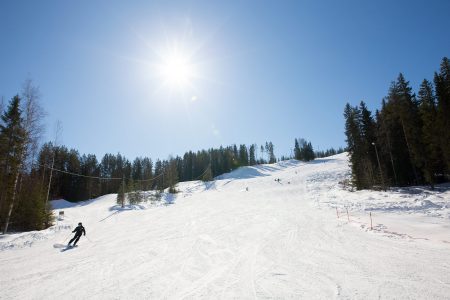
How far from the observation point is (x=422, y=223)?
16.4 m

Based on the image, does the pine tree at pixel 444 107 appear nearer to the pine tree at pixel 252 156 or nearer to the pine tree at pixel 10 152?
the pine tree at pixel 10 152

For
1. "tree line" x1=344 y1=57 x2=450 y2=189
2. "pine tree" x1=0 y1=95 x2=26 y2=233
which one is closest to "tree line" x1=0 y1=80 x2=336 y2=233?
"pine tree" x1=0 y1=95 x2=26 y2=233

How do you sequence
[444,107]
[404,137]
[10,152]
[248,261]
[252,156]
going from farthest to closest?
[252,156] < [404,137] < [444,107] < [10,152] < [248,261]

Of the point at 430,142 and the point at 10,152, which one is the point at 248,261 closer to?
the point at 10,152

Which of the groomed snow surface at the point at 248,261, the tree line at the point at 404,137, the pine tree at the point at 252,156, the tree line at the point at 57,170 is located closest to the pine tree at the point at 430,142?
the tree line at the point at 404,137

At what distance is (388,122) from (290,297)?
138 ft

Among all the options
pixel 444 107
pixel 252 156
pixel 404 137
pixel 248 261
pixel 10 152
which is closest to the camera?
pixel 248 261

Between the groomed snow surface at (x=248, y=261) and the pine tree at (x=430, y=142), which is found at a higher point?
the pine tree at (x=430, y=142)

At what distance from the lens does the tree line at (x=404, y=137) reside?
30938mm

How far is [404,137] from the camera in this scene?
39.4 metres

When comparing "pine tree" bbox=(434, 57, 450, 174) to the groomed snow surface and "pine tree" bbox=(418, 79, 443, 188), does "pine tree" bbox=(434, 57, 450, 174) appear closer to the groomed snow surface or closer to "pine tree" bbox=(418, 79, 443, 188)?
"pine tree" bbox=(418, 79, 443, 188)

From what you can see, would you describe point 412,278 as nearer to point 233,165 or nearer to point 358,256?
point 358,256

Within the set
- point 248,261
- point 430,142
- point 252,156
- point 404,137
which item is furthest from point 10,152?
→ point 252,156

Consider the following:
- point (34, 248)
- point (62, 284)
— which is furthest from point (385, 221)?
point (34, 248)
